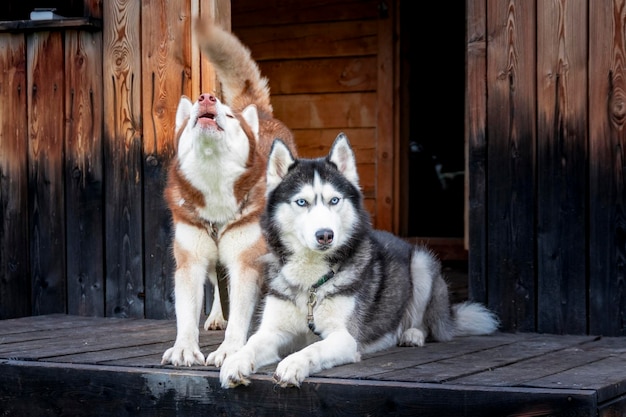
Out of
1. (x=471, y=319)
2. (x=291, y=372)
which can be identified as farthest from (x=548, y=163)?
(x=291, y=372)

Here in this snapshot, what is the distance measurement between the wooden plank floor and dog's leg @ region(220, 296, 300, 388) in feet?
0.23

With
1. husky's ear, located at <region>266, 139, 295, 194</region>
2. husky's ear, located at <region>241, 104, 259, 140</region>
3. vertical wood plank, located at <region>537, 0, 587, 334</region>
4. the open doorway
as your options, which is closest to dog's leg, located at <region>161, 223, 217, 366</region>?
husky's ear, located at <region>266, 139, 295, 194</region>

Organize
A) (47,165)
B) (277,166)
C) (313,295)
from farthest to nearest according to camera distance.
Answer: (47,165) → (277,166) → (313,295)

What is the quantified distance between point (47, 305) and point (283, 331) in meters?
2.40

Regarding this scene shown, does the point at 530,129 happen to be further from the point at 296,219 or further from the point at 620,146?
the point at 296,219

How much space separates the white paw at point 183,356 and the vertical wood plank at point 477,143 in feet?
5.80

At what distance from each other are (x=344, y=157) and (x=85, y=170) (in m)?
2.14

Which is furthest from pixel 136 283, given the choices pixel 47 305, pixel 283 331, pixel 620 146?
pixel 620 146

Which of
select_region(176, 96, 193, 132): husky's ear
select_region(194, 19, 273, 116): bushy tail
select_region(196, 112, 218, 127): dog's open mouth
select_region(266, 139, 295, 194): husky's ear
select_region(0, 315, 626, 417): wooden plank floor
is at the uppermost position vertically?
select_region(194, 19, 273, 116): bushy tail

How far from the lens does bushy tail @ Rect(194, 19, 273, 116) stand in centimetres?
518

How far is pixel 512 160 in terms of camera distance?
5.10 meters

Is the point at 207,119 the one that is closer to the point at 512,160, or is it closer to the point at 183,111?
the point at 183,111

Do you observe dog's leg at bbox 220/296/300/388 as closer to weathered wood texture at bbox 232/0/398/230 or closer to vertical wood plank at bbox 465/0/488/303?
vertical wood plank at bbox 465/0/488/303

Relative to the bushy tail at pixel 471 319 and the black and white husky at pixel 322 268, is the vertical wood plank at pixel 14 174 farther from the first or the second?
the bushy tail at pixel 471 319
